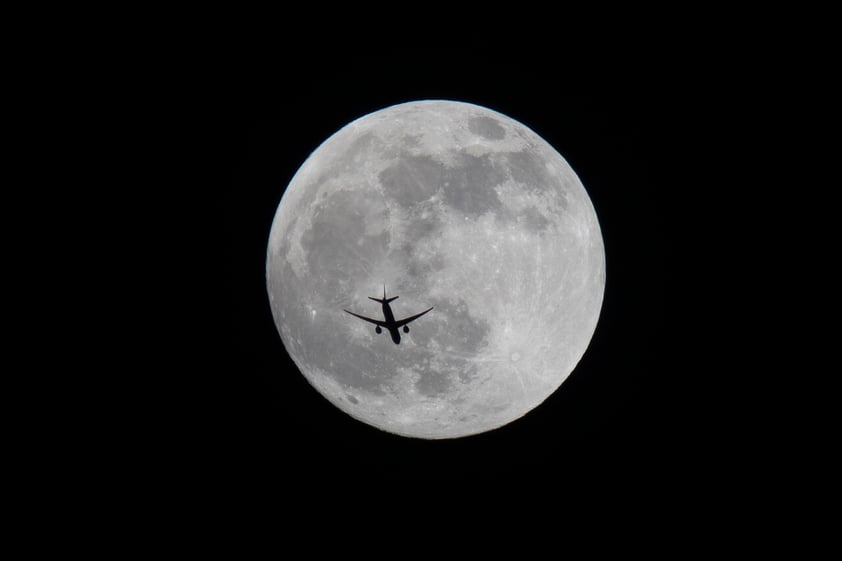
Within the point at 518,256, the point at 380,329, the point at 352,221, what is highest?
the point at 352,221

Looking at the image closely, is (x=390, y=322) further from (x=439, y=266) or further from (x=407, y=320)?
(x=439, y=266)

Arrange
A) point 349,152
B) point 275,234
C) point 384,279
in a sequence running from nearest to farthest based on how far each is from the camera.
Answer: point 384,279 → point 349,152 → point 275,234

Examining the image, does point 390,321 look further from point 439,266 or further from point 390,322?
point 439,266

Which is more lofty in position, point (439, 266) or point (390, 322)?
point (439, 266)

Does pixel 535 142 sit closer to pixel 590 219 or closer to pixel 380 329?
pixel 590 219

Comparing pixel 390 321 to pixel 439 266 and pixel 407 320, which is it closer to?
pixel 407 320

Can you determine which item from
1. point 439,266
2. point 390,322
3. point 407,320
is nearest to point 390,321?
point 390,322

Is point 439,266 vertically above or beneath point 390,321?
above

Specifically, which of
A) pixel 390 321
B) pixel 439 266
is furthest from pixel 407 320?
pixel 439 266

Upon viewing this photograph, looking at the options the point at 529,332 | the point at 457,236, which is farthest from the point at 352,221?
the point at 529,332

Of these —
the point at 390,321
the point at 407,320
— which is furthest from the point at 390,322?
the point at 407,320

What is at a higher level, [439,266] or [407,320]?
[439,266]
